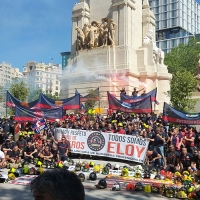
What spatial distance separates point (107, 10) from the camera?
28.5 metres

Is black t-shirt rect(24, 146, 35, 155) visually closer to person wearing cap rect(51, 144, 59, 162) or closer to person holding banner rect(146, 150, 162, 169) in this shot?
person wearing cap rect(51, 144, 59, 162)

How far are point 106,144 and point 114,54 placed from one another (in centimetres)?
1496

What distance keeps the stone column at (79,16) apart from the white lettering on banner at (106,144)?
17.4m

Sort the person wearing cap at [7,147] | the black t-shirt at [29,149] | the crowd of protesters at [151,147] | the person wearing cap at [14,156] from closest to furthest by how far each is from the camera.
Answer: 1. the crowd of protesters at [151,147]
2. the person wearing cap at [14,156]
3. the person wearing cap at [7,147]
4. the black t-shirt at [29,149]

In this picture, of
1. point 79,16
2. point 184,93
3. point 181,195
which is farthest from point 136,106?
point 79,16

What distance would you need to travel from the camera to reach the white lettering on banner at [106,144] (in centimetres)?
1195

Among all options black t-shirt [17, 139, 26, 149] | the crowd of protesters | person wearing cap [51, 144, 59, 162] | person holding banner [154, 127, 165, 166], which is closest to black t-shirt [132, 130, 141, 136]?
the crowd of protesters

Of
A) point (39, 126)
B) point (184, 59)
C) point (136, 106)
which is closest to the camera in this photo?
point (39, 126)

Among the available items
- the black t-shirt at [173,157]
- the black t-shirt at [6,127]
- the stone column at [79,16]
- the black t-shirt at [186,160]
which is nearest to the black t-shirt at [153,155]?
the black t-shirt at [173,157]

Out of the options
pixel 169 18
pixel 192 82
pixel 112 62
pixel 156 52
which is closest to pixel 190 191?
pixel 192 82

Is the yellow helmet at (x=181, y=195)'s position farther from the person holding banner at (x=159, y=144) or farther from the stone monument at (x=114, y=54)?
the stone monument at (x=114, y=54)

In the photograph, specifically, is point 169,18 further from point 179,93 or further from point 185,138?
point 185,138

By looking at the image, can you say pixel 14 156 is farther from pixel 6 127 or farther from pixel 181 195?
pixel 181 195

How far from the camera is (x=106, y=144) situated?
12.6 m
